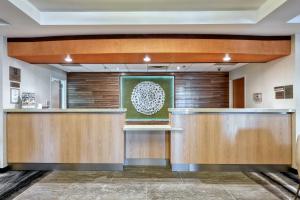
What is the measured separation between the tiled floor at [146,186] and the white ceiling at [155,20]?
241 centimetres

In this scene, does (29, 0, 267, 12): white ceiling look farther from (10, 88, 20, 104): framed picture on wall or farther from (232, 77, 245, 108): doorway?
(232, 77, 245, 108): doorway

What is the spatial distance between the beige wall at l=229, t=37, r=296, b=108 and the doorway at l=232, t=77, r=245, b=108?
2.46 ft

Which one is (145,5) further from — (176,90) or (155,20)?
(176,90)

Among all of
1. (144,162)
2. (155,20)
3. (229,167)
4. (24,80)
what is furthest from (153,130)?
(24,80)

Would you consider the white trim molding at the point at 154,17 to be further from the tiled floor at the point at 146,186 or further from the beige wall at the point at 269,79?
the tiled floor at the point at 146,186

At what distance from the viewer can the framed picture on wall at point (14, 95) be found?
4.80 metres

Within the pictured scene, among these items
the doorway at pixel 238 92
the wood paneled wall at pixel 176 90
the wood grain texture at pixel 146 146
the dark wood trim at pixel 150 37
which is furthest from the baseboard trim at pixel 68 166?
the doorway at pixel 238 92

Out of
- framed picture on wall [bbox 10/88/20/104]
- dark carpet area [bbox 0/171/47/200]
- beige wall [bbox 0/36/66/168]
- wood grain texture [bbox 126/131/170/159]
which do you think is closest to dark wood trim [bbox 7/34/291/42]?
beige wall [bbox 0/36/66/168]

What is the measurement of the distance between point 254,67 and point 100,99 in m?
4.89

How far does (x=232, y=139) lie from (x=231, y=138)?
1.0 inches

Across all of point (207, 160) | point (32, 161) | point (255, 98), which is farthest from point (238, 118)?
point (32, 161)

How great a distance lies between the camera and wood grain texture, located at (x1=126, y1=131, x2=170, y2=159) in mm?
5078

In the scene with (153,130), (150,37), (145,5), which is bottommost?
(153,130)

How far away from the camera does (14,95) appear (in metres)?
4.89
